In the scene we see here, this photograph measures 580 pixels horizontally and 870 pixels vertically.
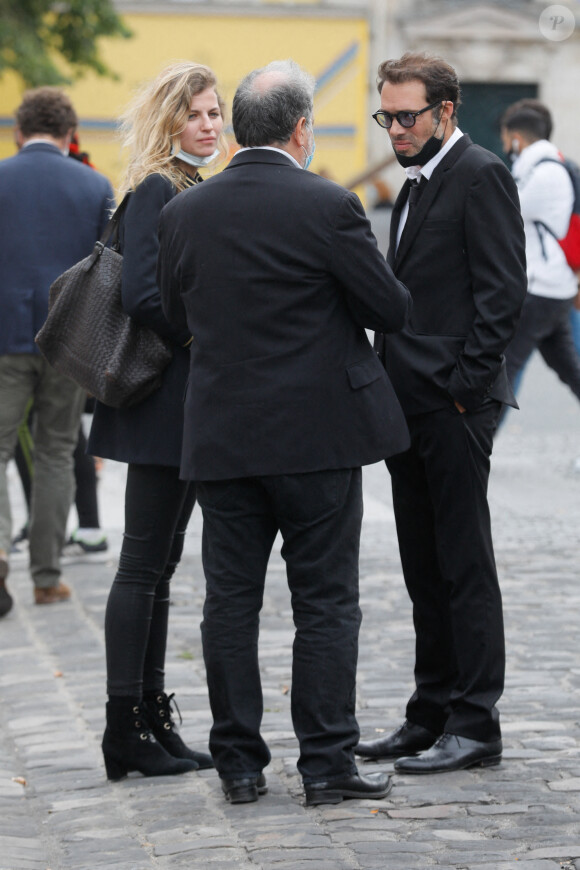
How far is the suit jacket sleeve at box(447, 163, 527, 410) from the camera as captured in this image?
429 centimetres

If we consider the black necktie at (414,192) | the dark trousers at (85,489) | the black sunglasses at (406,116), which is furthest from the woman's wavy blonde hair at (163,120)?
the dark trousers at (85,489)

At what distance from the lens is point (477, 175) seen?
430cm

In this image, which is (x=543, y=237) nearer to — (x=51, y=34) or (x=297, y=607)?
(x=297, y=607)

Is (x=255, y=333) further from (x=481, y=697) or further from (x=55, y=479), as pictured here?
(x=55, y=479)

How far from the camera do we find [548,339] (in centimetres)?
975

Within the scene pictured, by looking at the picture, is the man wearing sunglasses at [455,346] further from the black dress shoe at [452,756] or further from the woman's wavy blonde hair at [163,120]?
the woman's wavy blonde hair at [163,120]

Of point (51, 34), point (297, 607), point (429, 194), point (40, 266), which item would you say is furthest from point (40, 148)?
point (51, 34)

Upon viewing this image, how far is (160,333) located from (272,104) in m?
0.78

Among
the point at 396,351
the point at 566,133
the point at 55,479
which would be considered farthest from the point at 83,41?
the point at 396,351

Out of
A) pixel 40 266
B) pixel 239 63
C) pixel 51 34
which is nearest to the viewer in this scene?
pixel 40 266

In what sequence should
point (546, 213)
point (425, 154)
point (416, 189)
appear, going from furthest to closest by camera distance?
1. point (546, 213)
2. point (416, 189)
3. point (425, 154)

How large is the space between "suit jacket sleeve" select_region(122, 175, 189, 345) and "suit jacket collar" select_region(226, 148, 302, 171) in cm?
37

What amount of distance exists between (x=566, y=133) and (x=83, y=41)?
1068 centimetres

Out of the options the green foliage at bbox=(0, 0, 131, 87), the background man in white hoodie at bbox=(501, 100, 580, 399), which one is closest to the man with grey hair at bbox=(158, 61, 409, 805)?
the background man in white hoodie at bbox=(501, 100, 580, 399)
